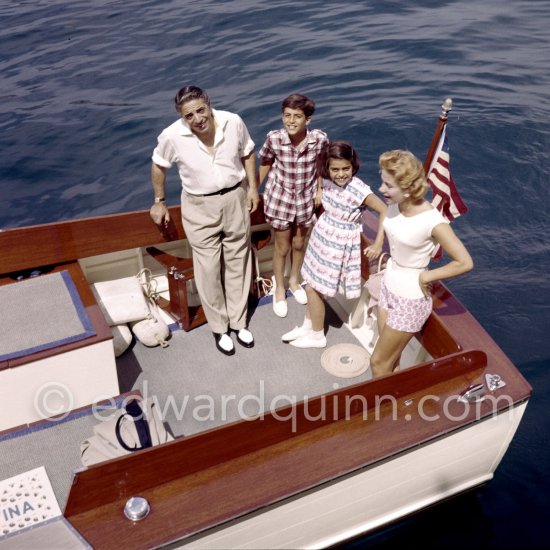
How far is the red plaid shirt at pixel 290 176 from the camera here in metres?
3.61

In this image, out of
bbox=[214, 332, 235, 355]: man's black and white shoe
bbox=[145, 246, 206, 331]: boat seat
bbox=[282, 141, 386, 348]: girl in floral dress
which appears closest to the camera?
bbox=[282, 141, 386, 348]: girl in floral dress

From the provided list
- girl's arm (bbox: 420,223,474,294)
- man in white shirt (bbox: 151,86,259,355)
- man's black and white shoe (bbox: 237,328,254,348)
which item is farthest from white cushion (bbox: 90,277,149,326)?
girl's arm (bbox: 420,223,474,294)

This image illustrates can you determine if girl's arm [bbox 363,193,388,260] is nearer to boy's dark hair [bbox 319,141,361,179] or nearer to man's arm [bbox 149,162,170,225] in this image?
boy's dark hair [bbox 319,141,361,179]

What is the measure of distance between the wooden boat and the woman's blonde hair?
901 mm

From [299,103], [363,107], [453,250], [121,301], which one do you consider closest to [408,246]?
[453,250]

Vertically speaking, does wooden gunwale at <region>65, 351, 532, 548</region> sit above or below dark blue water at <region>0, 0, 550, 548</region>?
above

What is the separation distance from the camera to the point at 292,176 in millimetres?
3697

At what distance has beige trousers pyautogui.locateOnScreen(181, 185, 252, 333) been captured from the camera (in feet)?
11.7

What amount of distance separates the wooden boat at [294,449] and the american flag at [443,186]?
0.65 ft

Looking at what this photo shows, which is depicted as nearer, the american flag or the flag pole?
the flag pole

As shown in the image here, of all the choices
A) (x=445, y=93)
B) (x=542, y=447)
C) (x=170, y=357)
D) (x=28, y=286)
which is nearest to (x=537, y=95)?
(x=445, y=93)

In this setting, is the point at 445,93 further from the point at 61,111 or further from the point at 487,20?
the point at 61,111

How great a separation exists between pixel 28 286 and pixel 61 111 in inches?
281

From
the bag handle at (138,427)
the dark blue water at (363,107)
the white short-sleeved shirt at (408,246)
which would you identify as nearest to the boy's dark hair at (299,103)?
the white short-sleeved shirt at (408,246)
